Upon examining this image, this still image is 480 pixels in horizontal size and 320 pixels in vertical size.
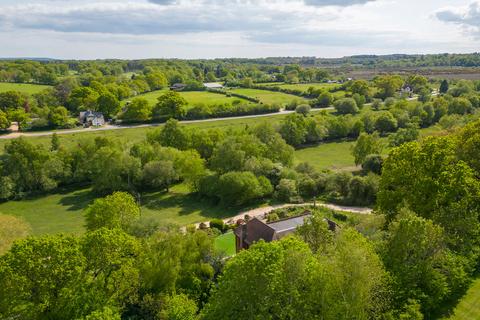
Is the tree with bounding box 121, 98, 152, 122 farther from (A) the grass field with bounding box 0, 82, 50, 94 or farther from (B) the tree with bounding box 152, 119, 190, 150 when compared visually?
(A) the grass field with bounding box 0, 82, 50, 94

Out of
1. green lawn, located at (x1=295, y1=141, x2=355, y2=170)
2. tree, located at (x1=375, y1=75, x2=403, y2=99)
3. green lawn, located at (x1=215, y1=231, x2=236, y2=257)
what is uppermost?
tree, located at (x1=375, y1=75, x2=403, y2=99)

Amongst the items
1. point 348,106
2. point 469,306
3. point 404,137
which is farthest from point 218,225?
point 348,106

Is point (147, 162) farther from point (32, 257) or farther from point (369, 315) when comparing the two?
point (369, 315)

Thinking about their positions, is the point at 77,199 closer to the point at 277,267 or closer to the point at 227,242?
the point at 227,242

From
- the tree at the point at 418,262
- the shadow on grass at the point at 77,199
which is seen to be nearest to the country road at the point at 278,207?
the shadow on grass at the point at 77,199

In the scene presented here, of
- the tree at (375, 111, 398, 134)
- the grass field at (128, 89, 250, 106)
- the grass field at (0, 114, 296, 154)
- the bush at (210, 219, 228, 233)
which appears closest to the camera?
the bush at (210, 219, 228, 233)

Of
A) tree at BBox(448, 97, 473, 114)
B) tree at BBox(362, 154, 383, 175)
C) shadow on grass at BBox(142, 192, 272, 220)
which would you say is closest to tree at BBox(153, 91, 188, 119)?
shadow on grass at BBox(142, 192, 272, 220)
